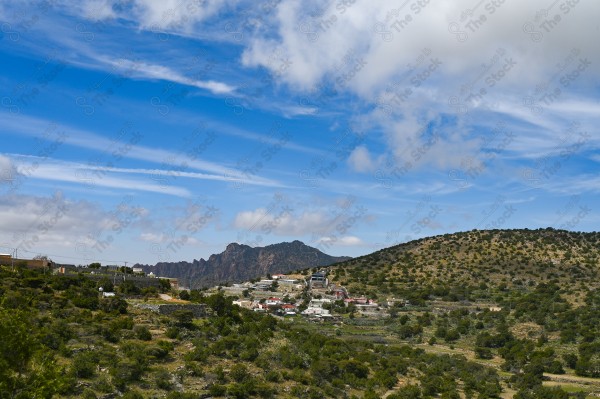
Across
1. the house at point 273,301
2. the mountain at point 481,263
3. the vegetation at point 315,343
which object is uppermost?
the mountain at point 481,263

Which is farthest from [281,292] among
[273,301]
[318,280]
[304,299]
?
[273,301]

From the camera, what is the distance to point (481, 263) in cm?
11006

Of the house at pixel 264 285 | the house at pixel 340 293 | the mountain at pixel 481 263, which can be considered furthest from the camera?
the house at pixel 264 285

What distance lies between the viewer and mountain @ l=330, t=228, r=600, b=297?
10050 centimetres

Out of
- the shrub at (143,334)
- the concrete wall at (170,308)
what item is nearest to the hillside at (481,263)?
the concrete wall at (170,308)

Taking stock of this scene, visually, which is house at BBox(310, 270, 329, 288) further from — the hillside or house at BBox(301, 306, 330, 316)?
house at BBox(301, 306, 330, 316)

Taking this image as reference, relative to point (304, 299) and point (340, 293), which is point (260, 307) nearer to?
point (304, 299)

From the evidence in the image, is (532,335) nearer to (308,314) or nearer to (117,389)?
(308,314)

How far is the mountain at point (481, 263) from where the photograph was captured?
10050cm

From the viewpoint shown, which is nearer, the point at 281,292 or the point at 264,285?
the point at 281,292

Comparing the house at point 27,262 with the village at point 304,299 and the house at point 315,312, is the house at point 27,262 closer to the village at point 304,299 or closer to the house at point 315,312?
the village at point 304,299

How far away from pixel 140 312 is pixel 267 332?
1126 centimetres

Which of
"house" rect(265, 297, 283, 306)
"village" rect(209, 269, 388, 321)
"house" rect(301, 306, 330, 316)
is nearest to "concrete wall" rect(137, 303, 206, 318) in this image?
"village" rect(209, 269, 388, 321)

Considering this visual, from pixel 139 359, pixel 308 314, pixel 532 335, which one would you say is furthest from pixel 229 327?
pixel 532 335
